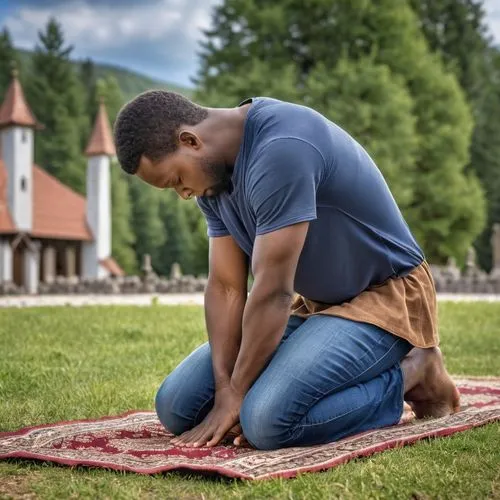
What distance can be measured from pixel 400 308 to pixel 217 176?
993 millimetres

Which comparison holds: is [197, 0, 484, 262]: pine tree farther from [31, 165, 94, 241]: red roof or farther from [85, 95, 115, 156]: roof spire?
[31, 165, 94, 241]: red roof

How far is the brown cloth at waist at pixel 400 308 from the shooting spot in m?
3.82

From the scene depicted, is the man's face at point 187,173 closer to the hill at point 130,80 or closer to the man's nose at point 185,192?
the man's nose at point 185,192

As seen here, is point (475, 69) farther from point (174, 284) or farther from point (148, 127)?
point (148, 127)

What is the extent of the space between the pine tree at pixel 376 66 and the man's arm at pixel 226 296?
20989 mm

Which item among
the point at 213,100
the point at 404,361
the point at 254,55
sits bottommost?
the point at 404,361

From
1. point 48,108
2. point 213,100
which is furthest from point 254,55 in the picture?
point 48,108

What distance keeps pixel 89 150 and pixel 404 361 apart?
28.1 m

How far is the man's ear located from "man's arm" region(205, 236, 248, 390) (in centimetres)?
61

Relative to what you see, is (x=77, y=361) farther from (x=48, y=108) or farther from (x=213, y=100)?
(x=48, y=108)

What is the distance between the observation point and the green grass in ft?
9.41

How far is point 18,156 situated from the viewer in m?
27.5

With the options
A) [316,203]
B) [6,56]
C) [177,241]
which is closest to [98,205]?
[177,241]

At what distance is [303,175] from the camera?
338 cm
